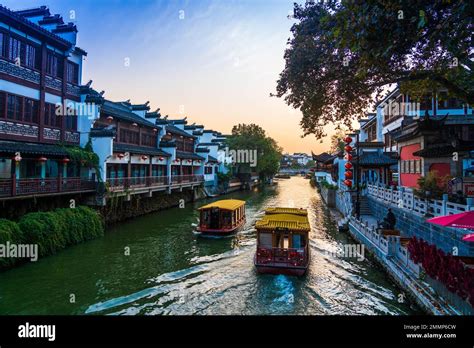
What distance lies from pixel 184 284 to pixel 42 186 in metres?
10.5

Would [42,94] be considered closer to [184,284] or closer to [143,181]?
[143,181]

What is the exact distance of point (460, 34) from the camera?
8469 millimetres

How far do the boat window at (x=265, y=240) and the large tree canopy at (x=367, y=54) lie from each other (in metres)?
5.52

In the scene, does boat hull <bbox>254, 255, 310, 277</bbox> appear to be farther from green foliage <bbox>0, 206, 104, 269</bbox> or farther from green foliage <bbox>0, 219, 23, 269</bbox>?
green foliage <bbox>0, 219, 23, 269</bbox>

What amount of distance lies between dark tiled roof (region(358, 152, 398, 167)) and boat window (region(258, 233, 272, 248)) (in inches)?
659

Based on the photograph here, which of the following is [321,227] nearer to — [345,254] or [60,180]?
[345,254]

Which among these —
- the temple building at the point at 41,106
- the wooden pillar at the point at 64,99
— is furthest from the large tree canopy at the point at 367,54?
the wooden pillar at the point at 64,99

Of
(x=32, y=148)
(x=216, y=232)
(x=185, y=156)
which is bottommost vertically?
(x=216, y=232)

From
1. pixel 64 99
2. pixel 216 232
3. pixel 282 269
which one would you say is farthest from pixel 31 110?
pixel 282 269

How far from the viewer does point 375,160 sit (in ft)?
88.8

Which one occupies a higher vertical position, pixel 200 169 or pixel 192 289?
pixel 200 169
